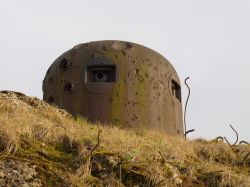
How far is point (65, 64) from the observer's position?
9.88 meters

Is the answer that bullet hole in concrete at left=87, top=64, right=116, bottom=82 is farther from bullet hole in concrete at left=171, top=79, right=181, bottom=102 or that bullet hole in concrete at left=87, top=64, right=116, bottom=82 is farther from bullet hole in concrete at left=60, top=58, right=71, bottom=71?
bullet hole in concrete at left=171, top=79, right=181, bottom=102

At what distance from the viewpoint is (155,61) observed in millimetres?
9992

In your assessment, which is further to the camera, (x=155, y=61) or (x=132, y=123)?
(x=155, y=61)

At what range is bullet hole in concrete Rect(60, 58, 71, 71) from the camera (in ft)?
32.0

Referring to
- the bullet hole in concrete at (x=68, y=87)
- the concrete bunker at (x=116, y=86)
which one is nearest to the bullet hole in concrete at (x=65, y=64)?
the concrete bunker at (x=116, y=86)

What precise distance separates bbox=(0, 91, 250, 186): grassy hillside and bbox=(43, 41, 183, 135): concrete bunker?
2.90 meters

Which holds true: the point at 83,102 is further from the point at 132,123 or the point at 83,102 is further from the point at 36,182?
the point at 36,182

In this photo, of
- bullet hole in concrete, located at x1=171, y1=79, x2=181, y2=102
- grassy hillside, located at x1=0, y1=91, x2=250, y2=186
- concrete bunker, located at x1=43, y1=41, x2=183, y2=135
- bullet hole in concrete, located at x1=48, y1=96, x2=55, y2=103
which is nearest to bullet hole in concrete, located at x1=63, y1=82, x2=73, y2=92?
concrete bunker, located at x1=43, y1=41, x2=183, y2=135

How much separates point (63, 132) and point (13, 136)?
716mm

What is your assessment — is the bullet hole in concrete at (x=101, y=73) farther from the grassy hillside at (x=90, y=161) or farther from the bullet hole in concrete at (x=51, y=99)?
the grassy hillside at (x=90, y=161)

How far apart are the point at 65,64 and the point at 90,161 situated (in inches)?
201

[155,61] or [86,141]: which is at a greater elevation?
[155,61]

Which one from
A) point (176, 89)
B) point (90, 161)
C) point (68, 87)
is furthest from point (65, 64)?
point (90, 161)

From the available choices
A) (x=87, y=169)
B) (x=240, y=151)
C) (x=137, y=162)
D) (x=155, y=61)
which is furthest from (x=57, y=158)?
(x=155, y=61)
